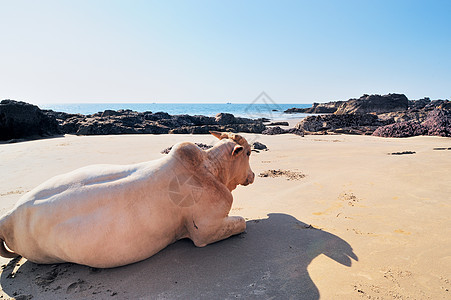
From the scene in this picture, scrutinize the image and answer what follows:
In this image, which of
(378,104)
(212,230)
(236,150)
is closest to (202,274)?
(212,230)

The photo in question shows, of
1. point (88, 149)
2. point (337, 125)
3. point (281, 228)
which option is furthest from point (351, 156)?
point (337, 125)

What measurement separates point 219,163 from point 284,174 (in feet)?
9.03

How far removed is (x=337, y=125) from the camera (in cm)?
1809

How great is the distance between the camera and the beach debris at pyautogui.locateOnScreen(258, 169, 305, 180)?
5.47 metres

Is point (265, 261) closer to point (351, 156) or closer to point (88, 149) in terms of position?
point (351, 156)

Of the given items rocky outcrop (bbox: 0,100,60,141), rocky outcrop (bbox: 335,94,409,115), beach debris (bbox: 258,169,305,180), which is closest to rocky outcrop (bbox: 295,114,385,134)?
beach debris (bbox: 258,169,305,180)

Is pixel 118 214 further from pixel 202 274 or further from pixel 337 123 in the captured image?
pixel 337 123

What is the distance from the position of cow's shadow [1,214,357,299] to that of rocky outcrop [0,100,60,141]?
42.7 feet

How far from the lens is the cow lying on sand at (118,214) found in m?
2.36

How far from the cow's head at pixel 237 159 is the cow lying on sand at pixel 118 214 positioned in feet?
1.81

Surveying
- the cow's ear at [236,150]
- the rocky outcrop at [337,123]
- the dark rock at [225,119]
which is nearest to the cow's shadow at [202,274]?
the cow's ear at [236,150]

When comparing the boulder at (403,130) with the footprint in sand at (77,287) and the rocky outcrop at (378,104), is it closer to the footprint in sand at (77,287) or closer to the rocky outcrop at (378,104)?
the footprint in sand at (77,287)

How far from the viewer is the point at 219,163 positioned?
334cm

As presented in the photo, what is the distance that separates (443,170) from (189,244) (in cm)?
505
